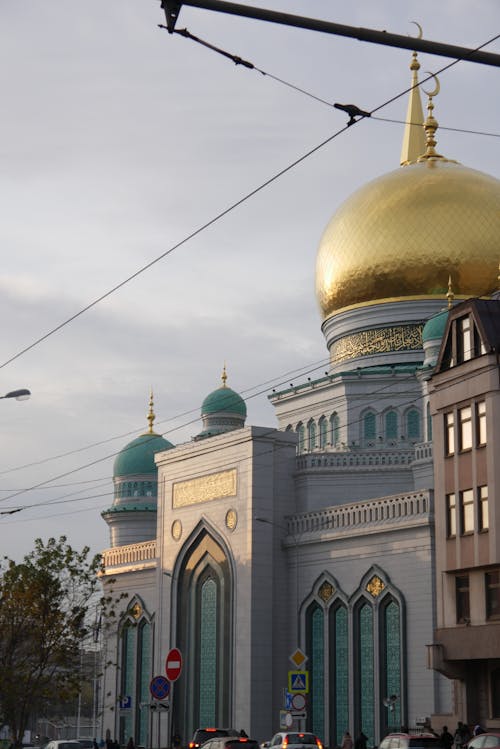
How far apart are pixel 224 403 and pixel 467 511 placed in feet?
68.9

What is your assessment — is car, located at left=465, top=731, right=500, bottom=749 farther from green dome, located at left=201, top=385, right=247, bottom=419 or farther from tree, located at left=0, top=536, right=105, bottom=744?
green dome, located at left=201, top=385, right=247, bottom=419

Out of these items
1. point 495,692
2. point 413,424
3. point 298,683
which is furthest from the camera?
point 413,424

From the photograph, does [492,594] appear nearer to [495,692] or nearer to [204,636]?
[495,692]

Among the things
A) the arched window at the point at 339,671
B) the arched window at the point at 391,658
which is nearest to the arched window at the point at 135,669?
the arched window at the point at 339,671

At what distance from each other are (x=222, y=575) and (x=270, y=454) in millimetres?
3928

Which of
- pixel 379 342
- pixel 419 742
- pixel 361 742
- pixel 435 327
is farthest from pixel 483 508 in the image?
pixel 379 342

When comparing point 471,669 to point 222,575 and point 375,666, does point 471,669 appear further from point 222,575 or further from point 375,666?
point 222,575

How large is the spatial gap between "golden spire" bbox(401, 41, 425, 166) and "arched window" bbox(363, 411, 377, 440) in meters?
12.3

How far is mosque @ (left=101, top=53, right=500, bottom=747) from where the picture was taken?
105ft

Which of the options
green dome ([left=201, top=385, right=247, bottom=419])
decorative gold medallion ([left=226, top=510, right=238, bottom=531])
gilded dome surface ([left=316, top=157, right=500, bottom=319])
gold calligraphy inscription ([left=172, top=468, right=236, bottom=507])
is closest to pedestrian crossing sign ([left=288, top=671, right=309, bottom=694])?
decorative gold medallion ([left=226, top=510, right=238, bottom=531])

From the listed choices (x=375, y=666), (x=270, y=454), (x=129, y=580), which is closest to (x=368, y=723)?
(x=375, y=666)

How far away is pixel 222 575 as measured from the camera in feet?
123

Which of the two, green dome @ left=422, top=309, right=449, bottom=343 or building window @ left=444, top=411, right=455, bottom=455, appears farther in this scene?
green dome @ left=422, top=309, right=449, bottom=343

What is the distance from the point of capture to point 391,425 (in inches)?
1615
